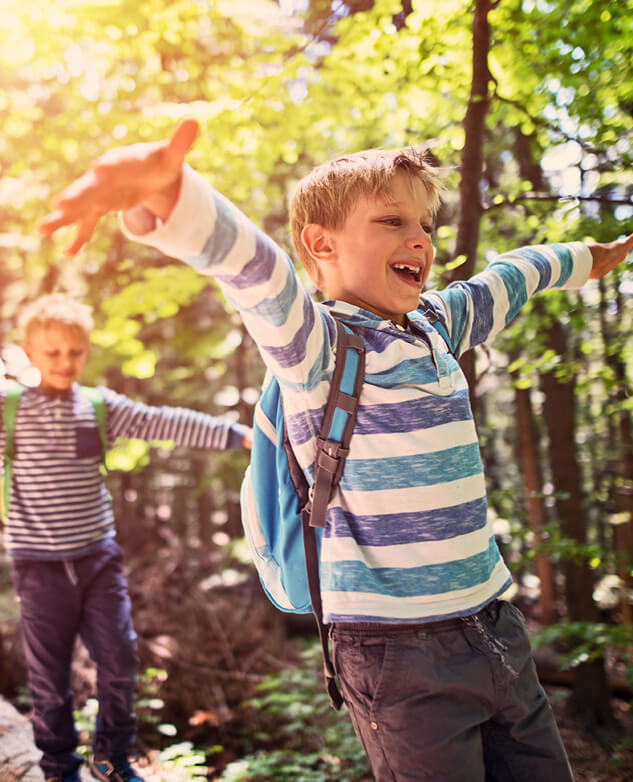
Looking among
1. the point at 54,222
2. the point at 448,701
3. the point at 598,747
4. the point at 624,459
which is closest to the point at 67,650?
the point at 448,701

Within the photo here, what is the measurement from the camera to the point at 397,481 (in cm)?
139

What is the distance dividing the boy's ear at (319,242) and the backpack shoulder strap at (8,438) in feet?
6.91

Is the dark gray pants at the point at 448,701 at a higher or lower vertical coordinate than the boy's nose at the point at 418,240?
lower

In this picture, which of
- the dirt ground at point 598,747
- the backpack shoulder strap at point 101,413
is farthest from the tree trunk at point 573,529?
the backpack shoulder strap at point 101,413

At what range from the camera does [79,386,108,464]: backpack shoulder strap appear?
3.15m

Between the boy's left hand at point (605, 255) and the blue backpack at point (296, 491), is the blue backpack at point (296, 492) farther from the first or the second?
the boy's left hand at point (605, 255)

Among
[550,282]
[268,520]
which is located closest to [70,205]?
[268,520]

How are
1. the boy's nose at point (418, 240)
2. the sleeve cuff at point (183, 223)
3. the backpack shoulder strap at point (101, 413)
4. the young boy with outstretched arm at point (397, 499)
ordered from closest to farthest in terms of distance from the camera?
the sleeve cuff at point (183, 223) < the young boy with outstretched arm at point (397, 499) < the boy's nose at point (418, 240) < the backpack shoulder strap at point (101, 413)

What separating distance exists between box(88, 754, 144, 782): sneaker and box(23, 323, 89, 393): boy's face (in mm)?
1827

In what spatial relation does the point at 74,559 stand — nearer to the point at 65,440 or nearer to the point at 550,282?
the point at 65,440

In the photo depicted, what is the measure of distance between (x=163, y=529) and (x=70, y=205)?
8.07 meters

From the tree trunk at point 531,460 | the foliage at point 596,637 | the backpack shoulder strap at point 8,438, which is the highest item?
the backpack shoulder strap at point 8,438

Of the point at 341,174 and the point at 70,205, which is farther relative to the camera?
the point at 341,174

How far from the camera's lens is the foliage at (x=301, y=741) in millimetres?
3389
